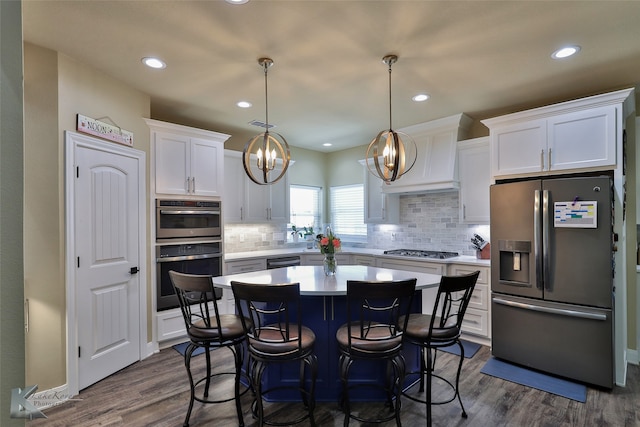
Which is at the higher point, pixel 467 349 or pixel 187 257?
pixel 187 257

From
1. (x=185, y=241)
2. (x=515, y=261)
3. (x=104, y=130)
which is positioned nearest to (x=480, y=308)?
(x=515, y=261)

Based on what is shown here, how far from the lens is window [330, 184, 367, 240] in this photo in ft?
19.1

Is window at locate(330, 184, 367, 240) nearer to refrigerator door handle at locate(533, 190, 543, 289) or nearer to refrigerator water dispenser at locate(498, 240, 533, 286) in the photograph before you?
refrigerator water dispenser at locate(498, 240, 533, 286)

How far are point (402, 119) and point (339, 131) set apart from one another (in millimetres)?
986

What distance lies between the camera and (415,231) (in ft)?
16.4

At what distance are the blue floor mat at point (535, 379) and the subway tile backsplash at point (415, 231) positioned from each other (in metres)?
1.58

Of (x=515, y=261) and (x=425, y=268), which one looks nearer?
(x=515, y=261)

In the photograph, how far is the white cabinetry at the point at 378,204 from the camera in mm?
5023

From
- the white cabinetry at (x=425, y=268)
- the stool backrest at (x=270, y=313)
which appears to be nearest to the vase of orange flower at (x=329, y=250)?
the stool backrest at (x=270, y=313)

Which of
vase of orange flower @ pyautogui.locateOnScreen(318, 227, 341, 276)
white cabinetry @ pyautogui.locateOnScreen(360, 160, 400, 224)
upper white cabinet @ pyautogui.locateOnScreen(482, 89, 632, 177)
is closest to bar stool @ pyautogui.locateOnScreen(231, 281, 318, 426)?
vase of orange flower @ pyautogui.locateOnScreen(318, 227, 341, 276)

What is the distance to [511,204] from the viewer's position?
3.21m

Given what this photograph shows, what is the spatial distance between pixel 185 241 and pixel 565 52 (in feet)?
13.3

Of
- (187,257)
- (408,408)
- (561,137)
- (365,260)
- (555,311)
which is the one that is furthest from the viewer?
(365,260)

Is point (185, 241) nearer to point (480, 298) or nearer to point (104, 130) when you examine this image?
point (104, 130)
